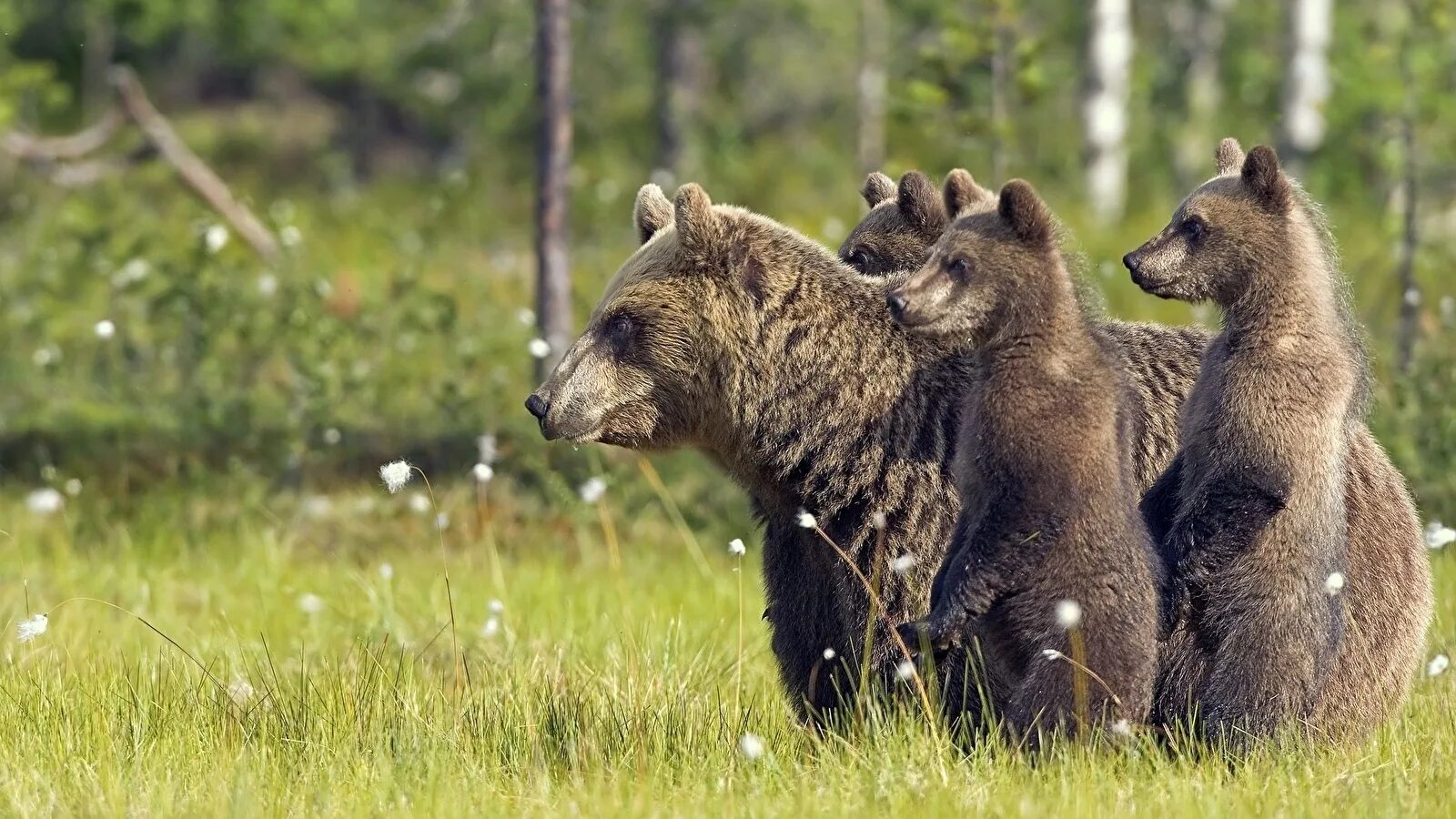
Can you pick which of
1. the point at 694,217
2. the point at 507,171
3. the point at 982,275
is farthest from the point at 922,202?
the point at 507,171

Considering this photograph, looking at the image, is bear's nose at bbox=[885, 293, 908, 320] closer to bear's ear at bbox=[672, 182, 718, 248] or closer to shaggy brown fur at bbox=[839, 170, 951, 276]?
bear's ear at bbox=[672, 182, 718, 248]

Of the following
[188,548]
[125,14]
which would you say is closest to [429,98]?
[125,14]

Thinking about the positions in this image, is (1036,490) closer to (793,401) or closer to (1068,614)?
(1068,614)

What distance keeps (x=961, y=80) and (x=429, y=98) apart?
14.3 m

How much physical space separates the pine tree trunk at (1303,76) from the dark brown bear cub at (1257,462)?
1076cm

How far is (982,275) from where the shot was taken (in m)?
4.53

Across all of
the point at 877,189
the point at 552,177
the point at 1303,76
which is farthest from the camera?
Result: the point at 1303,76

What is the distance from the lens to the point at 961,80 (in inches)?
450

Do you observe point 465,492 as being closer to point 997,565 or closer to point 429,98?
point 997,565

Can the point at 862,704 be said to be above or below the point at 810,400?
below

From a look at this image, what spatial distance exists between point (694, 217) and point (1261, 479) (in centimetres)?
170

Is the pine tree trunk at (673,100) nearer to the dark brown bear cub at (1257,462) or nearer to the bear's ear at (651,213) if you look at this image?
the bear's ear at (651,213)

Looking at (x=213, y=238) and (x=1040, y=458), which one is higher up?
(x=1040, y=458)

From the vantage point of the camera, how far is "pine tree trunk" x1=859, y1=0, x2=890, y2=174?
25.1 m
